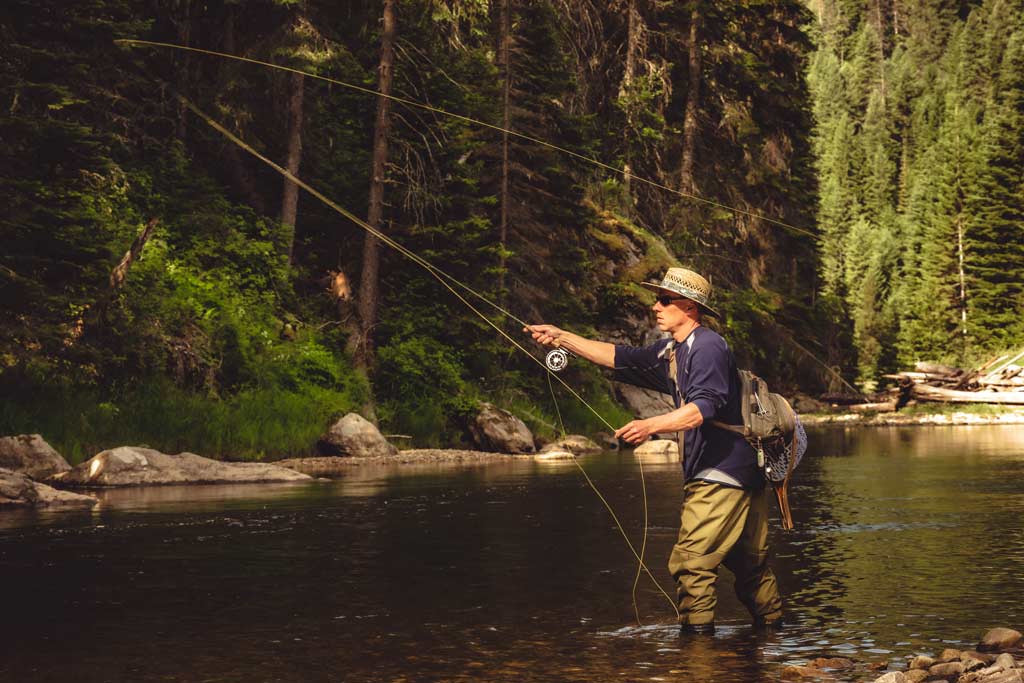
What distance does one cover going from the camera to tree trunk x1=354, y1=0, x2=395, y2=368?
27312 millimetres

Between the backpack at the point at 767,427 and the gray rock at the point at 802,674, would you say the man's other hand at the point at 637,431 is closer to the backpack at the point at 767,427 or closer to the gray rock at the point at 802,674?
the backpack at the point at 767,427

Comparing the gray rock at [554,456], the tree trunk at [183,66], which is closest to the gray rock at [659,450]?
the gray rock at [554,456]

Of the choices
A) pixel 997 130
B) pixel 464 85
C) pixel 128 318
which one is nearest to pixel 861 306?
pixel 997 130

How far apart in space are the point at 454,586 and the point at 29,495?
7872mm

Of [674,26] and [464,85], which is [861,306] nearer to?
[674,26]

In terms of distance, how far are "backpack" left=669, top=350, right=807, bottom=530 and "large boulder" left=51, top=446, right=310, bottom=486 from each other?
12410 millimetres

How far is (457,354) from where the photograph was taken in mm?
28875

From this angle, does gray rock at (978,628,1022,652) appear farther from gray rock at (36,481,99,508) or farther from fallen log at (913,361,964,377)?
fallen log at (913,361,964,377)

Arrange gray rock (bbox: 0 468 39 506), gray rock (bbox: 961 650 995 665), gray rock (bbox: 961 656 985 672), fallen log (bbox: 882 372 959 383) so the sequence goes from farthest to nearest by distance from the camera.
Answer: fallen log (bbox: 882 372 959 383), gray rock (bbox: 0 468 39 506), gray rock (bbox: 961 650 995 665), gray rock (bbox: 961 656 985 672)

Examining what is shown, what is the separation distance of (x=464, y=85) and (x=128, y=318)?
41.6 ft

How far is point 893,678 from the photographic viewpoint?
582 centimetres

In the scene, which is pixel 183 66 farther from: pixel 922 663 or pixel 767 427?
pixel 922 663

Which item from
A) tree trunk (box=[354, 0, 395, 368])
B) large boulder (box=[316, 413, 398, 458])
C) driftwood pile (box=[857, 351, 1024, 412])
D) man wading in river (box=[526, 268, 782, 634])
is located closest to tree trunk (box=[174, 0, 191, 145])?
tree trunk (box=[354, 0, 395, 368])

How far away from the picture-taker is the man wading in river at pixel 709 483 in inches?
281
